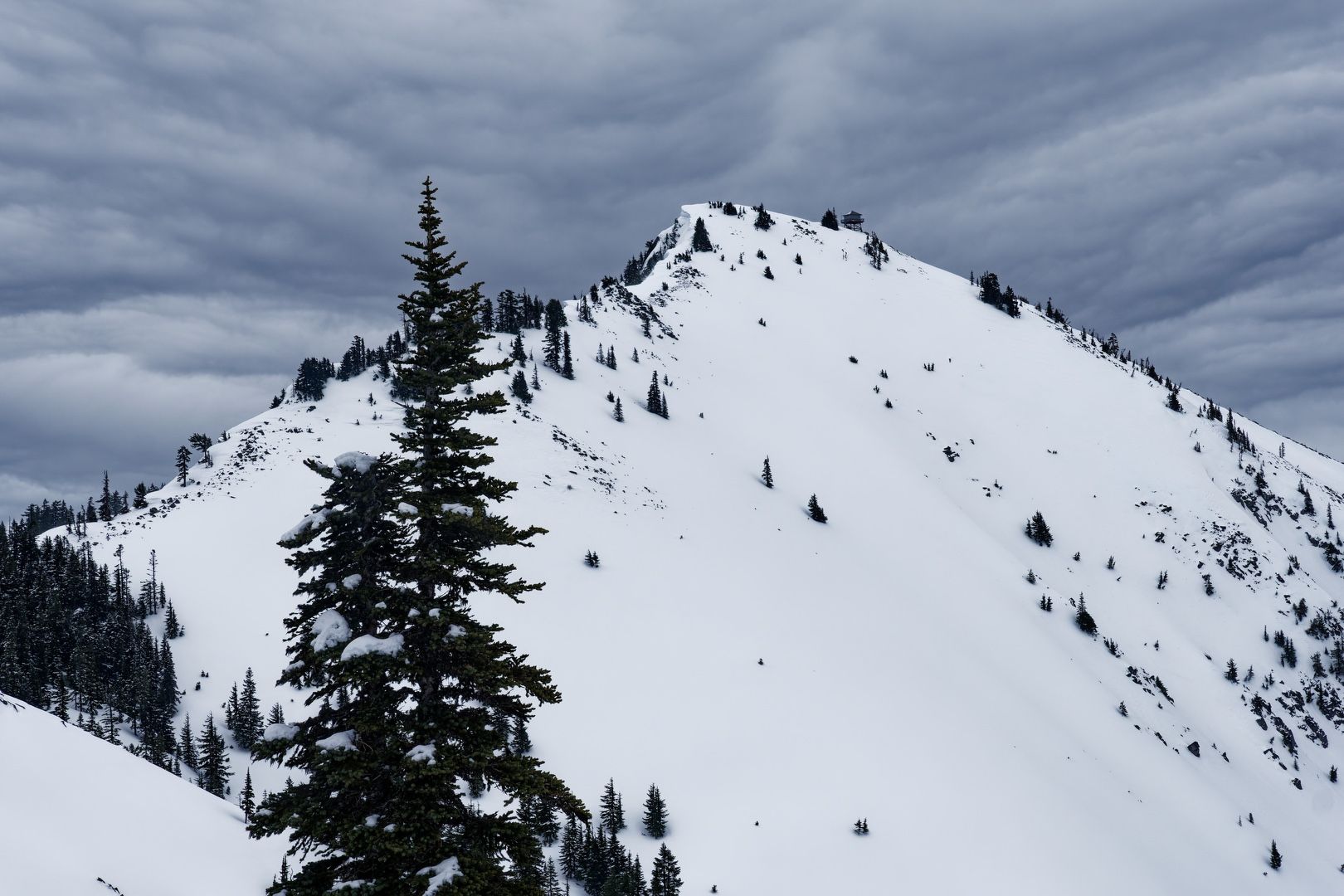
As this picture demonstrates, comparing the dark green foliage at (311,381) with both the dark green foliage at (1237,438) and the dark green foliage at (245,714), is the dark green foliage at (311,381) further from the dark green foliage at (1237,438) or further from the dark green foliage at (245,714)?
the dark green foliage at (1237,438)

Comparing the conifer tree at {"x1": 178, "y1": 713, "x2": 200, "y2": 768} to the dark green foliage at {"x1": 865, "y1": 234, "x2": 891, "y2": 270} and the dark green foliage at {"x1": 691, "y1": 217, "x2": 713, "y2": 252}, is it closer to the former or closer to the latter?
the dark green foliage at {"x1": 691, "y1": 217, "x2": 713, "y2": 252}

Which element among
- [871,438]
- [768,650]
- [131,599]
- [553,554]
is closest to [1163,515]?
[871,438]

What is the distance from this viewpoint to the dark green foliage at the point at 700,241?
601 feet

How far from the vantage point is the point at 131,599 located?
257 ft

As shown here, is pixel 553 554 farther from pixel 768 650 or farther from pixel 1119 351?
pixel 1119 351

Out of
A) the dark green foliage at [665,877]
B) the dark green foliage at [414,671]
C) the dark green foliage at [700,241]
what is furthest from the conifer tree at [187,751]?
the dark green foliage at [700,241]

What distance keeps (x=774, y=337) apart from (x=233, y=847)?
13537cm

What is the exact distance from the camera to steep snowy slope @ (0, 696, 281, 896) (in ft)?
55.1

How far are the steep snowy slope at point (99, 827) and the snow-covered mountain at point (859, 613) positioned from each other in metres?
0.17

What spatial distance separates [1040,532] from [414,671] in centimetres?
11862

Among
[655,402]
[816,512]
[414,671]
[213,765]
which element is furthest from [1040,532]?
[414,671]

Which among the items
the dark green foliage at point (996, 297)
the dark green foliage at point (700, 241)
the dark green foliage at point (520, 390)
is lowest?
the dark green foliage at point (520, 390)

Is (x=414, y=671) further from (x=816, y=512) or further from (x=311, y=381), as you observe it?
(x=311, y=381)

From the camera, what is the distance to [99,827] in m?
20.5
